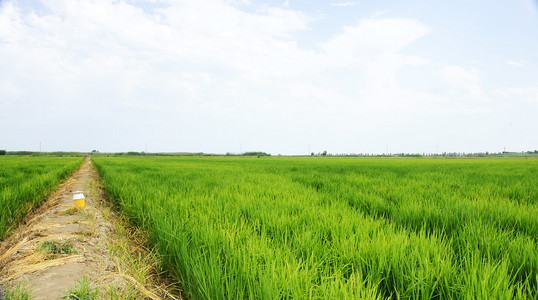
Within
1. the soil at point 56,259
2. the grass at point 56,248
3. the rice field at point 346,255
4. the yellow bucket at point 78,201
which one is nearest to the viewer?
the rice field at point 346,255

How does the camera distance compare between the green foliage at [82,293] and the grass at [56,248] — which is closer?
the green foliage at [82,293]

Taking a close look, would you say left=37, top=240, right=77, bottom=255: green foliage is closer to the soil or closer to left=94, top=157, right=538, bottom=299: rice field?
the soil

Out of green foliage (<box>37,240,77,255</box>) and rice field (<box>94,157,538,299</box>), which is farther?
green foliage (<box>37,240,77,255</box>)

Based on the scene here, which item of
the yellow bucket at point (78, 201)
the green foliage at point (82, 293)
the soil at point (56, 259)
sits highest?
the yellow bucket at point (78, 201)

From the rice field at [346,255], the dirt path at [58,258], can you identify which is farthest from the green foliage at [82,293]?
the rice field at [346,255]

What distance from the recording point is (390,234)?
1580 millimetres

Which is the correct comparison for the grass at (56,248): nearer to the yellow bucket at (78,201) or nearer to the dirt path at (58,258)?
the dirt path at (58,258)

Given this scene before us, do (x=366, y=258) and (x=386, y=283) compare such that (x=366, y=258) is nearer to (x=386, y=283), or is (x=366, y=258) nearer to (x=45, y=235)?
(x=386, y=283)

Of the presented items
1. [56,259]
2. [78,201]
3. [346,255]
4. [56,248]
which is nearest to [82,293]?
[56,259]

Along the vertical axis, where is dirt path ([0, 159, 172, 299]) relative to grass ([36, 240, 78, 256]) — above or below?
below

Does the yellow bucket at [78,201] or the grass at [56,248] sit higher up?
the yellow bucket at [78,201]

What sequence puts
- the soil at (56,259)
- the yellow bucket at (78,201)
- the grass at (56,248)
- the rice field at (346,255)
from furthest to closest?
the yellow bucket at (78,201) < the grass at (56,248) < the soil at (56,259) < the rice field at (346,255)

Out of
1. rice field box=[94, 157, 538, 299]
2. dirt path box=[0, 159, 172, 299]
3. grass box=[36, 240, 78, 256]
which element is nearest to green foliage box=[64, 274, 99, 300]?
dirt path box=[0, 159, 172, 299]

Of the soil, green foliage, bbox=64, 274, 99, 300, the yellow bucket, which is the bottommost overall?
the soil
